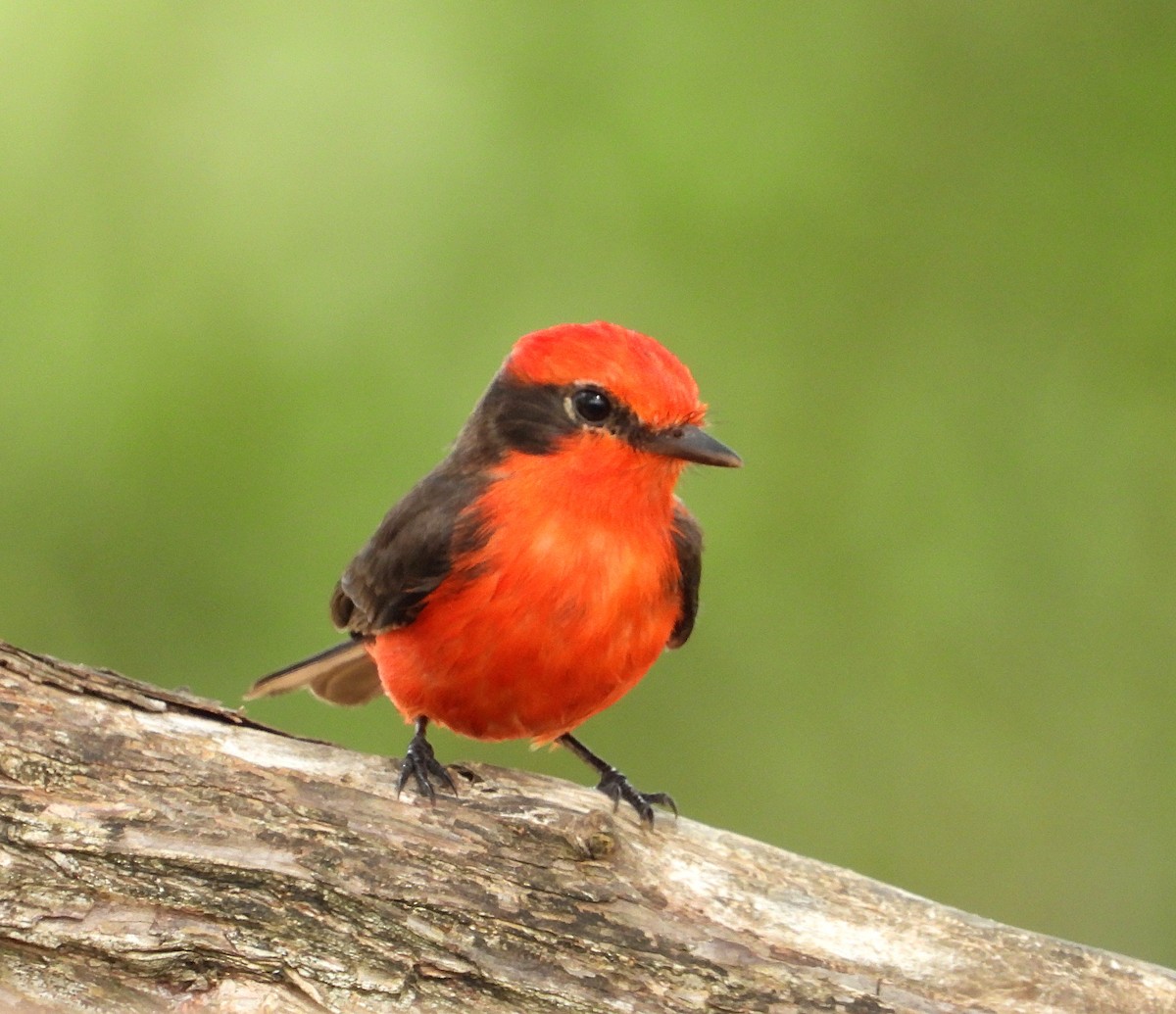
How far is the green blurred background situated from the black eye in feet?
7.49

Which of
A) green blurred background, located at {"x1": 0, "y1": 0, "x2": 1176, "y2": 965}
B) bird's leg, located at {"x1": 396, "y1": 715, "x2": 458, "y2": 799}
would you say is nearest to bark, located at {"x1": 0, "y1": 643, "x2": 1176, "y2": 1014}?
bird's leg, located at {"x1": 396, "y1": 715, "x2": 458, "y2": 799}

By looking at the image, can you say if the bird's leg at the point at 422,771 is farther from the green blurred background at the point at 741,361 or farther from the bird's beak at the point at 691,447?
the green blurred background at the point at 741,361

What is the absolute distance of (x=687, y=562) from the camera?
206 inches

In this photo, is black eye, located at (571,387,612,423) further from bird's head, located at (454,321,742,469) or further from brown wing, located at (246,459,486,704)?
brown wing, located at (246,459,486,704)

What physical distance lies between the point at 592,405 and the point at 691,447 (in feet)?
1.10

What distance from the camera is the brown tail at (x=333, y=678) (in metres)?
5.80

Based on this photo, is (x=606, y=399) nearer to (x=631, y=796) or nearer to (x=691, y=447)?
(x=691, y=447)

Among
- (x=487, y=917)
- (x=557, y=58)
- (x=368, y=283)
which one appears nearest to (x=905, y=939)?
(x=487, y=917)

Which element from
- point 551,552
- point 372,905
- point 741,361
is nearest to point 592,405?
point 551,552

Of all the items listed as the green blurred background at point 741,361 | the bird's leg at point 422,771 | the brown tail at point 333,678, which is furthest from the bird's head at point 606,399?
the green blurred background at point 741,361

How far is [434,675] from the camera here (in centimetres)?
499

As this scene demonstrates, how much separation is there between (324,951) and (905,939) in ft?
5.21

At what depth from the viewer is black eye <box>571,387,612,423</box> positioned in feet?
15.7

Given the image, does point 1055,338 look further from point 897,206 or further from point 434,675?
point 434,675
